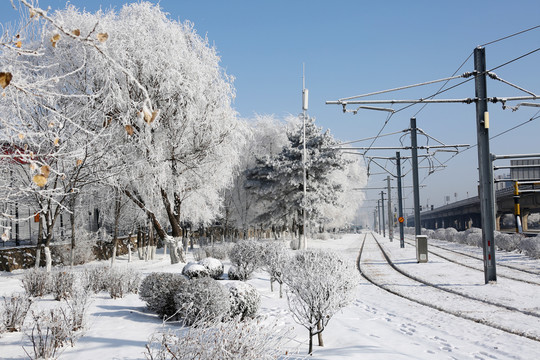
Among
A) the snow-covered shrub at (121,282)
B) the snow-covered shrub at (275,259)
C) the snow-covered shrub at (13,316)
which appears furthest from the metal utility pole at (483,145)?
the snow-covered shrub at (13,316)

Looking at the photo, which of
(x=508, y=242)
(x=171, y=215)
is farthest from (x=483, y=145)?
(x=508, y=242)

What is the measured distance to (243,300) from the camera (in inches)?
375

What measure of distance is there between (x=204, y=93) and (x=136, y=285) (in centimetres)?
1209

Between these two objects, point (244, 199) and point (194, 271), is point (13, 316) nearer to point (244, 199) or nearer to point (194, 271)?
point (194, 271)

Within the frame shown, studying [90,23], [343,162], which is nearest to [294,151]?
[343,162]

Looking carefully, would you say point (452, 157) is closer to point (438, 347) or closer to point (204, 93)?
point (204, 93)

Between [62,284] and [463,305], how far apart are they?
10.6m

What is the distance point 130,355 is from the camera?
22.4ft

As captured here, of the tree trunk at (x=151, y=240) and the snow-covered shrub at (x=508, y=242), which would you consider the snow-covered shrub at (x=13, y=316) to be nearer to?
the tree trunk at (x=151, y=240)

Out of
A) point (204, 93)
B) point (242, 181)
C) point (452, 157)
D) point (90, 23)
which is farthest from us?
point (242, 181)

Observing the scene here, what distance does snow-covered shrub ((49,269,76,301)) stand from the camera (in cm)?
1140

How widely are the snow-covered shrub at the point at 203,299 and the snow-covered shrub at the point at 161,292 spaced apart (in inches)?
24.1

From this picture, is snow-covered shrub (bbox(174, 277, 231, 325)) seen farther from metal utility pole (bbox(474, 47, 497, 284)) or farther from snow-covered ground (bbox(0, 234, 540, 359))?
metal utility pole (bbox(474, 47, 497, 284))

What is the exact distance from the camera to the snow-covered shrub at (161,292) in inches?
388
